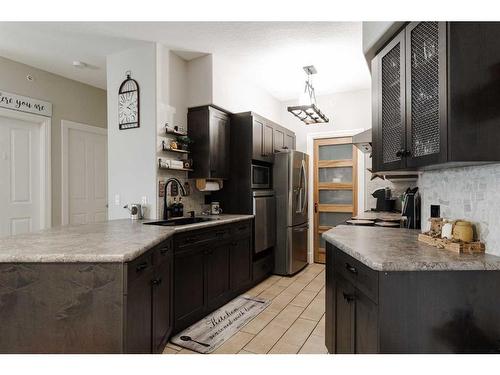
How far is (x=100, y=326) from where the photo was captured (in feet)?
4.88

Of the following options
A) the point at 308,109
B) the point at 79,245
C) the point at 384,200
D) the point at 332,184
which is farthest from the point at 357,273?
the point at 332,184

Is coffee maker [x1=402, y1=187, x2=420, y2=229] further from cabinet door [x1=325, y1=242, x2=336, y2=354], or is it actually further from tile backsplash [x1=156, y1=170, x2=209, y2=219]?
tile backsplash [x1=156, y1=170, x2=209, y2=219]

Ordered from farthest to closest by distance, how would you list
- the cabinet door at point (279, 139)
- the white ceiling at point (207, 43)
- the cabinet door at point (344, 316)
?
the cabinet door at point (279, 139) → the white ceiling at point (207, 43) → the cabinet door at point (344, 316)

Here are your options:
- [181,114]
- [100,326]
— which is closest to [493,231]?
[100,326]

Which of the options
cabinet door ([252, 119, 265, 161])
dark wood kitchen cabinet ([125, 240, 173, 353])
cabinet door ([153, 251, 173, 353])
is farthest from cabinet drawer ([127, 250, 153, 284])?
cabinet door ([252, 119, 265, 161])

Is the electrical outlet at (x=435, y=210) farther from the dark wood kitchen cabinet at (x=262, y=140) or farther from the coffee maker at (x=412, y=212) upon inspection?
the dark wood kitchen cabinet at (x=262, y=140)

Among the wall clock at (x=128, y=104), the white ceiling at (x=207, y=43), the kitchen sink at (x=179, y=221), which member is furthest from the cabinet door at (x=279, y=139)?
the wall clock at (x=128, y=104)

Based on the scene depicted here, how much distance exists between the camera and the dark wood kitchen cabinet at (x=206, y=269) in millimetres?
2517

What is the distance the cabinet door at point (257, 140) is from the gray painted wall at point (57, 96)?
2687 mm

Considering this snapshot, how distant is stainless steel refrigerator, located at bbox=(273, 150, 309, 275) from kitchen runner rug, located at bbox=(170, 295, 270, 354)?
1039 millimetres

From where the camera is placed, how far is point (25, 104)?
3.72m

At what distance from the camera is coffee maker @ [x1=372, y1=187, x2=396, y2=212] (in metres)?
4.23

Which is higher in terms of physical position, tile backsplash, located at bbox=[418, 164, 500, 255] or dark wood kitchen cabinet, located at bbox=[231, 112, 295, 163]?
dark wood kitchen cabinet, located at bbox=[231, 112, 295, 163]
